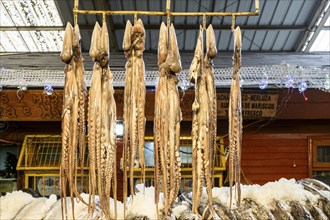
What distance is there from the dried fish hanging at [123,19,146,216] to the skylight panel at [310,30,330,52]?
7797 mm

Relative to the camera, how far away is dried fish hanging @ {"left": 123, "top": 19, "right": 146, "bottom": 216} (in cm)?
200

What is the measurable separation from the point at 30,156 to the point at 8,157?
0.76m

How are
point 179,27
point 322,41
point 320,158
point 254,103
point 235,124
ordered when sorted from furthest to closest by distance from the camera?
point 322,41, point 179,27, point 320,158, point 254,103, point 235,124

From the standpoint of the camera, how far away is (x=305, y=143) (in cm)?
799

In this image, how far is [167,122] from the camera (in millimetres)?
2020

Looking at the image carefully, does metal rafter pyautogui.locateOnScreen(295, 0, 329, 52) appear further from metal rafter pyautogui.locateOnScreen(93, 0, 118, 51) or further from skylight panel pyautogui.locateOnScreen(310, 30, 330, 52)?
metal rafter pyautogui.locateOnScreen(93, 0, 118, 51)

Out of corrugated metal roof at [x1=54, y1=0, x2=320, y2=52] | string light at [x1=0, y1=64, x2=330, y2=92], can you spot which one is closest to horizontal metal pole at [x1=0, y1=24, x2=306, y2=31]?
corrugated metal roof at [x1=54, y1=0, x2=320, y2=52]

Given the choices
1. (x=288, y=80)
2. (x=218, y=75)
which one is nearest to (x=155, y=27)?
(x=218, y=75)

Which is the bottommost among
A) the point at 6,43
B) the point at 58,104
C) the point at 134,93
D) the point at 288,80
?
the point at 134,93

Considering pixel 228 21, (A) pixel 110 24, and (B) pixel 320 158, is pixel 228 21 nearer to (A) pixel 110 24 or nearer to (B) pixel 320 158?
(A) pixel 110 24

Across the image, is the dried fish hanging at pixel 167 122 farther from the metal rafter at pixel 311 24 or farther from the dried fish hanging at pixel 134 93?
the metal rafter at pixel 311 24

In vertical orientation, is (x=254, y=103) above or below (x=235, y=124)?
above

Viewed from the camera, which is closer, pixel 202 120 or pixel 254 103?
pixel 202 120

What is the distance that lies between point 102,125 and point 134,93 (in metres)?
Result: 0.21
